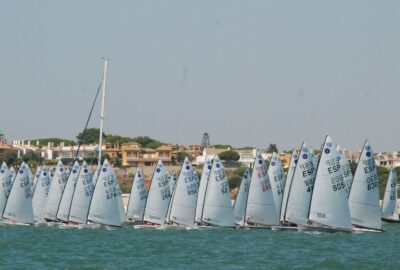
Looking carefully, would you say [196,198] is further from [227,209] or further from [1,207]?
[1,207]

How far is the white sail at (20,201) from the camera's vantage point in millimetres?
84188

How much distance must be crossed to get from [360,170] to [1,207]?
27.0m

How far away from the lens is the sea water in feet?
177

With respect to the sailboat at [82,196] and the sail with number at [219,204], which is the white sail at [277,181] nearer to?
the sail with number at [219,204]

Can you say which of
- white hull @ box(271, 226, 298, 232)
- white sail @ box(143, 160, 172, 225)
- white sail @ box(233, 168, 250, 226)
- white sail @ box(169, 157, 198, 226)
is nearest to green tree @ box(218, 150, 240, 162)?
white sail @ box(233, 168, 250, 226)

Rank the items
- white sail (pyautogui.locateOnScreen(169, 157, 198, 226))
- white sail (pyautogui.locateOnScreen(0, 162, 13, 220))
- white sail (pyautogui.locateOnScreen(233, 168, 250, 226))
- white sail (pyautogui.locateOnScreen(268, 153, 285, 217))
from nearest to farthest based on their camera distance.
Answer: white sail (pyautogui.locateOnScreen(169, 157, 198, 226)) < white sail (pyautogui.locateOnScreen(233, 168, 250, 226)) < white sail (pyautogui.locateOnScreen(268, 153, 285, 217)) < white sail (pyautogui.locateOnScreen(0, 162, 13, 220))

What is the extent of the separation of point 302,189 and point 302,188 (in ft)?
0.27

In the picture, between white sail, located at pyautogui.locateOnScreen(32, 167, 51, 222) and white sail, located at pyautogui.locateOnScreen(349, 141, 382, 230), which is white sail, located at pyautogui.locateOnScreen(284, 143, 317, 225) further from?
white sail, located at pyautogui.locateOnScreen(32, 167, 51, 222)

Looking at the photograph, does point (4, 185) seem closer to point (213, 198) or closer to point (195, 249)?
point (213, 198)

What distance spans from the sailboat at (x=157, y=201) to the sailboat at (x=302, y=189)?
10.3m

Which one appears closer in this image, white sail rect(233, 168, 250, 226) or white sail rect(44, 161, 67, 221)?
white sail rect(233, 168, 250, 226)

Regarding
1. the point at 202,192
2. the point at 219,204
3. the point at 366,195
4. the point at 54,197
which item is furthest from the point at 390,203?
the point at 54,197

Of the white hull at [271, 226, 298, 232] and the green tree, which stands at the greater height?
the green tree

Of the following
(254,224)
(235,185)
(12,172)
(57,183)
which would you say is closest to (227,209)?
(254,224)
